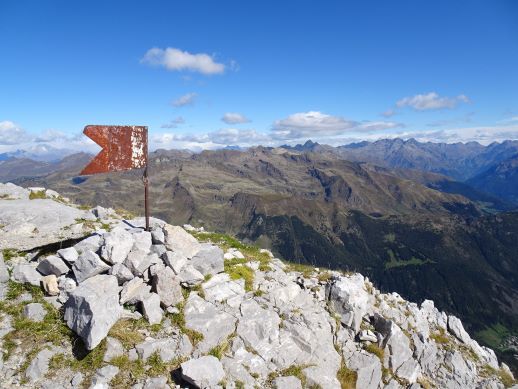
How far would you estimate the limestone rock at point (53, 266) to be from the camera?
1485 centimetres

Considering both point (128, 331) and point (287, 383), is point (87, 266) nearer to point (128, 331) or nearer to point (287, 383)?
point (128, 331)

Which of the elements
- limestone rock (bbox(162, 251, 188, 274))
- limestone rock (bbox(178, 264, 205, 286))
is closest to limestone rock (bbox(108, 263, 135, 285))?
limestone rock (bbox(162, 251, 188, 274))

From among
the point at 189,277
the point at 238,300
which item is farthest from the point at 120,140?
the point at 238,300

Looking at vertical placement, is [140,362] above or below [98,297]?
below

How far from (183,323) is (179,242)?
4.51 meters

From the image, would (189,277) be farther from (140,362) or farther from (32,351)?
(32,351)

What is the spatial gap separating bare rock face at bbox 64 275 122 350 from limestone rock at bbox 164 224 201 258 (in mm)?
3990

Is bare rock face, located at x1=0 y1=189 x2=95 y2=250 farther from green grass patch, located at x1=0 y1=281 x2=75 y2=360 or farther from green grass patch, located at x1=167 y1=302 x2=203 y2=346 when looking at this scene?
green grass patch, located at x1=167 y1=302 x2=203 y2=346

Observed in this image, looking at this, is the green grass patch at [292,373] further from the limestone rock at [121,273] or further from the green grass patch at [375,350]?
the limestone rock at [121,273]

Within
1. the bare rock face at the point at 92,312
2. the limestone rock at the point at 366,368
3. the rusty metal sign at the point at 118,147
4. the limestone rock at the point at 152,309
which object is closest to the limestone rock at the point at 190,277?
the limestone rock at the point at 152,309

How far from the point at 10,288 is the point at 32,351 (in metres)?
3.78

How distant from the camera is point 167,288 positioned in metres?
14.8

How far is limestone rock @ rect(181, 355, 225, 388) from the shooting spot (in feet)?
38.6

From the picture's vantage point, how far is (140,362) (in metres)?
12.2
